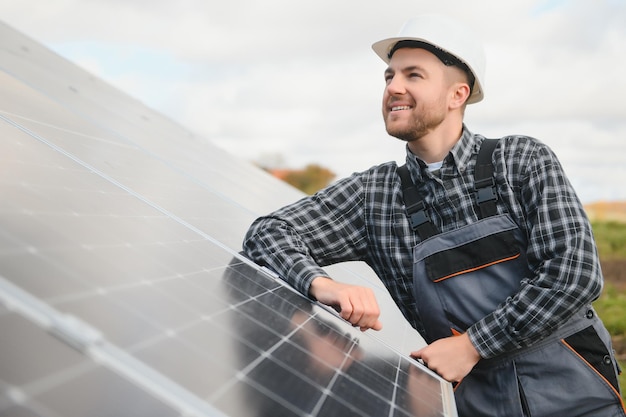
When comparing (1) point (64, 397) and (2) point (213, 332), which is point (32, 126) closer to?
(2) point (213, 332)

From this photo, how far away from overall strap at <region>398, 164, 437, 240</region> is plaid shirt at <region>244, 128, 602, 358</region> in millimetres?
56

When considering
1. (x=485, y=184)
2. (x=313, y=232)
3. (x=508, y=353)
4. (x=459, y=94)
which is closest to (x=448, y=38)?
(x=459, y=94)

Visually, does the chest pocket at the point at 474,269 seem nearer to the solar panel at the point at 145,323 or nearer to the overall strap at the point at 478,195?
the overall strap at the point at 478,195

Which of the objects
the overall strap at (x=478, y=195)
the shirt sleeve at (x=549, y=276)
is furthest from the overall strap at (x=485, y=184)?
the shirt sleeve at (x=549, y=276)

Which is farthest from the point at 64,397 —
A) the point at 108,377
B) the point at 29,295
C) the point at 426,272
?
the point at 426,272

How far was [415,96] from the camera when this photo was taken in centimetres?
290

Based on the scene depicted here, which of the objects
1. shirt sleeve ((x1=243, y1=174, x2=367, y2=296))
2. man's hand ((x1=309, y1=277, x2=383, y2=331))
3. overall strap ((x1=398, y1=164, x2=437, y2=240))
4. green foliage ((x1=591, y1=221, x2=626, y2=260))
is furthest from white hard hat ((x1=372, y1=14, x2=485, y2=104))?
green foliage ((x1=591, y1=221, x2=626, y2=260))

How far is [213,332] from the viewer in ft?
5.21

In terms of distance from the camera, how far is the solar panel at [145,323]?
115 cm

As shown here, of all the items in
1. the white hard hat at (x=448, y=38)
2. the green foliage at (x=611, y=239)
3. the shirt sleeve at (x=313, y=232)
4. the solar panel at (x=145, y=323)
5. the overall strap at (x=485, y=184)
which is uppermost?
the green foliage at (x=611, y=239)

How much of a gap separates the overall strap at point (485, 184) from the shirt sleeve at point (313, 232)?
611 mm

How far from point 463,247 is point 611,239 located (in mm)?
17683

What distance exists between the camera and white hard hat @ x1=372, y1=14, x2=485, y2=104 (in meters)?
2.94

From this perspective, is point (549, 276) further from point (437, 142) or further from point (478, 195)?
point (437, 142)
